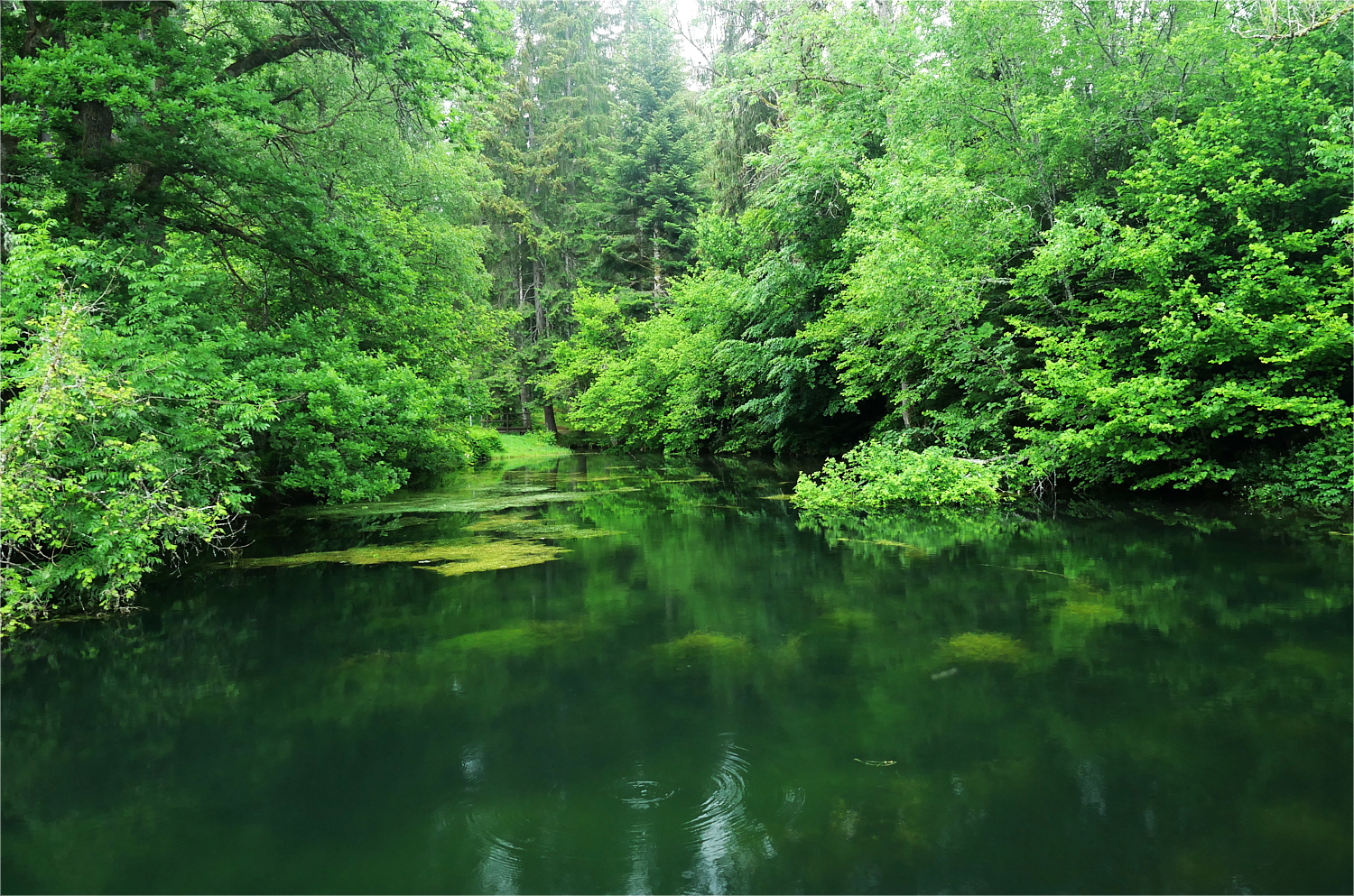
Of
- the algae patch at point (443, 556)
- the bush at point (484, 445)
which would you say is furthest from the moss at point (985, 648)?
the bush at point (484, 445)

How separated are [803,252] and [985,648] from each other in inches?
615

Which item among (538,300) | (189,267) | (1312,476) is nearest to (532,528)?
(189,267)

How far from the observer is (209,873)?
314 cm

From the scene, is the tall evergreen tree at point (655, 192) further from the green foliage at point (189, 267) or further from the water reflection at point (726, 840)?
the water reflection at point (726, 840)

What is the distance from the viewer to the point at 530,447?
111 ft

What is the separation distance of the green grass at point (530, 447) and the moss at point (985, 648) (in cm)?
2533

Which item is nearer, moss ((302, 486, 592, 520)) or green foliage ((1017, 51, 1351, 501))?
green foliage ((1017, 51, 1351, 501))

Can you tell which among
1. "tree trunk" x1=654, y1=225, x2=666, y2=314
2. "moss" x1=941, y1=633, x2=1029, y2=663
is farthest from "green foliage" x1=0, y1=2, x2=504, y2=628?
"tree trunk" x1=654, y1=225, x2=666, y2=314

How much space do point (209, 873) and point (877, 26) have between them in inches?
705

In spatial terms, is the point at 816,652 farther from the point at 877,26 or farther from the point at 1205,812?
the point at 877,26

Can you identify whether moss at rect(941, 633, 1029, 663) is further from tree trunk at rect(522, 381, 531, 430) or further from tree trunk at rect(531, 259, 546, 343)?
tree trunk at rect(531, 259, 546, 343)

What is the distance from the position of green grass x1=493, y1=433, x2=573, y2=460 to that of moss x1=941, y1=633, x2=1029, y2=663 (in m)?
25.3

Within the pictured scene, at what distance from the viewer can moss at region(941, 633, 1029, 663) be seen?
5379mm

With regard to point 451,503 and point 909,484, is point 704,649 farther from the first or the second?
point 451,503
